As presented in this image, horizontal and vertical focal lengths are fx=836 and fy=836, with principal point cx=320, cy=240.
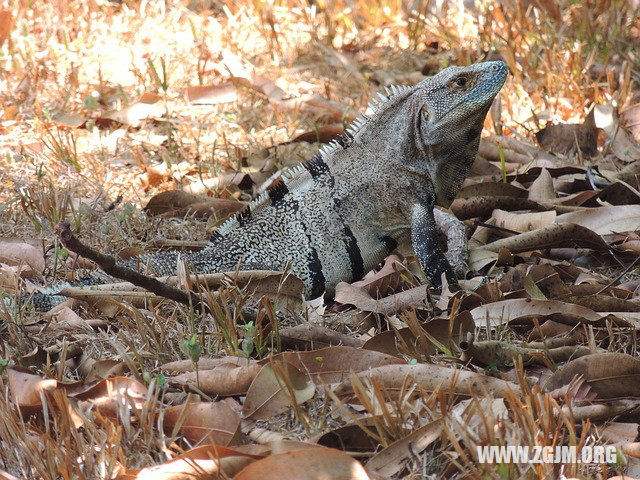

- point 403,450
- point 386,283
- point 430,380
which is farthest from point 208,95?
point 403,450

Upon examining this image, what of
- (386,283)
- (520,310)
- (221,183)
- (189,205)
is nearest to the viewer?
(520,310)

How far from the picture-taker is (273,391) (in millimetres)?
2811

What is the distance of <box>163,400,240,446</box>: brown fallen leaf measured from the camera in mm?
2646

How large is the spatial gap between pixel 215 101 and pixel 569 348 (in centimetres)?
413

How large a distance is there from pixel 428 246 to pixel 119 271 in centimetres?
187

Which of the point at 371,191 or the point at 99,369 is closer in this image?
the point at 99,369

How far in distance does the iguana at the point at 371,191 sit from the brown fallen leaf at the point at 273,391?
141 centimetres

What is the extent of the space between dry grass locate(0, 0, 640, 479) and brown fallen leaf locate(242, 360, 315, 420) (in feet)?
0.27

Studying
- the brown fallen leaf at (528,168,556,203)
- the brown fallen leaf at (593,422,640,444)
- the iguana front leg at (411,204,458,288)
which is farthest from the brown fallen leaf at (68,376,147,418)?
the brown fallen leaf at (528,168,556,203)

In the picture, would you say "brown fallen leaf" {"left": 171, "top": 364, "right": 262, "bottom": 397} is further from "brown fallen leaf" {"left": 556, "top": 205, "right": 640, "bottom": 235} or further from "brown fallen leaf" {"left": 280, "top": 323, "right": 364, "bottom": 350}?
"brown fallen leaf" {"left": 556, "top": 205, "right": 640, "bottom": 235}

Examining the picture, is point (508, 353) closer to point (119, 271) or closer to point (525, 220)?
point (119, 271)

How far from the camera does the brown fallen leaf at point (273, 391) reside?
2773 millimetres

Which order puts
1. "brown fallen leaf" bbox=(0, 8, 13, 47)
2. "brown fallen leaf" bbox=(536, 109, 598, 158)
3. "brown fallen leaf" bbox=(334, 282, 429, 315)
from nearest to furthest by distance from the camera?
"brown fallen leaf" bbox=(334, 282, 429, 315) < "brown fallen leaf" bbox=(536, 109, 598, 158) < "brown fallen leaf" bbox=(0, 8, 13, 47)

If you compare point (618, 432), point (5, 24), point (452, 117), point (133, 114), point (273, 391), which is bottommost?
point (618, 432)
